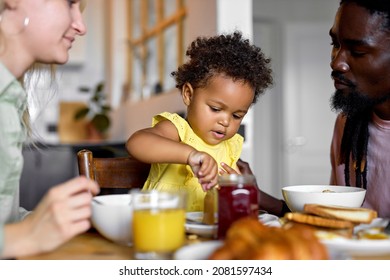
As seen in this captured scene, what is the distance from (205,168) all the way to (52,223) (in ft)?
0.91

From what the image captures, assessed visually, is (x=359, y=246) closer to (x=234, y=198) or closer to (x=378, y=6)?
(x=234, y=198)

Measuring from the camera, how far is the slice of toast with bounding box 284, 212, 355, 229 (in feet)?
2.26

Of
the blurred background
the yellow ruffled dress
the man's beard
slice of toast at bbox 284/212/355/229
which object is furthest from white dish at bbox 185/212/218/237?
the blurred background

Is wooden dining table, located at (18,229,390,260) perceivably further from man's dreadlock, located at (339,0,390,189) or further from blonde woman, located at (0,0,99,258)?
man's dreadlock, located at (339,0,390,189)

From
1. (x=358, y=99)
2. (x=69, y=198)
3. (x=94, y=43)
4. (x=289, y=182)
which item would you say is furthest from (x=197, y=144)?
(x=94, y=43)

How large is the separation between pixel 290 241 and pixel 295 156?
3362 mm

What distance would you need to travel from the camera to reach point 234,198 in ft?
2.34

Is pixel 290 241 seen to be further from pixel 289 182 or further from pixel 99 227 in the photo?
pixel 289 182

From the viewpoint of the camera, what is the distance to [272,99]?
3943 millimetres

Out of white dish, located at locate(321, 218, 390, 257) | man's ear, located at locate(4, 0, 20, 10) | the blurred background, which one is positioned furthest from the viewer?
the blurred background

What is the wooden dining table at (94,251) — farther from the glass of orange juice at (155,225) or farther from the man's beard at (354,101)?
the man's beard at (354,101)

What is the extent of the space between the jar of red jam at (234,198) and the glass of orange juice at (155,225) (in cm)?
10

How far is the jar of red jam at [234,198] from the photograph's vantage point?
709 millimetres

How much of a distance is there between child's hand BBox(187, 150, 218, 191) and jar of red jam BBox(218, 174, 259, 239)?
93 mm
